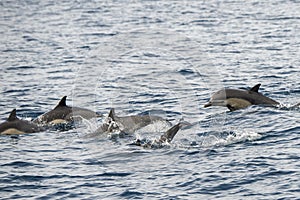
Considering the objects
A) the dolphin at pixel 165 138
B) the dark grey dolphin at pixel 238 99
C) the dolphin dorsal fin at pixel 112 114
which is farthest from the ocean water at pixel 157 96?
the dolphin dorsal fin at pixel 112 114

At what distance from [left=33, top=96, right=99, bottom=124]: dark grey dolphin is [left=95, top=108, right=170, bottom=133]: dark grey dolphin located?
204 centimetres

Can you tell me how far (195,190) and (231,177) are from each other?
1120 millimetres

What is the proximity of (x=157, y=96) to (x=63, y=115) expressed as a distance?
190 inches

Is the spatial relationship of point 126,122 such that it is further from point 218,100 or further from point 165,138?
point 218,100

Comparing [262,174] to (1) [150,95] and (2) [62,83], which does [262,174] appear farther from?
(2) [62,83]

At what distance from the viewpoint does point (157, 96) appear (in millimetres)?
26406

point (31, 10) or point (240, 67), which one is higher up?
point (31, 10)

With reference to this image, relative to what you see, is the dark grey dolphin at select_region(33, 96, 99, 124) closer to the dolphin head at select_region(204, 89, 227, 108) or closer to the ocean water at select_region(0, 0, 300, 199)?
the ocean water at select_region(0, 0, 300, 199)

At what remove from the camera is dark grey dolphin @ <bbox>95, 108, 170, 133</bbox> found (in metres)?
20.5

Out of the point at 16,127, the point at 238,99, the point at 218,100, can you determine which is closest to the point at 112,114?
the point at 16,127

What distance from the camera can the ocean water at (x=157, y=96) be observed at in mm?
16266

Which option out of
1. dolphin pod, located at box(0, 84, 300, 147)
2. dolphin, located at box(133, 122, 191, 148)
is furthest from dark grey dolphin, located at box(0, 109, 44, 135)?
dolphin, located at box(133, 122, 191, 148)

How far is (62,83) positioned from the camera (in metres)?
30.5

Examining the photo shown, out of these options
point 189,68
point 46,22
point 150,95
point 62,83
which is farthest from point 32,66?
point 46,22
